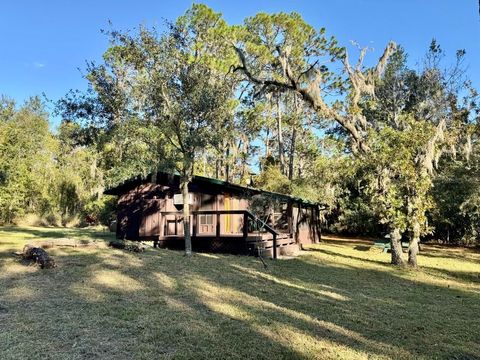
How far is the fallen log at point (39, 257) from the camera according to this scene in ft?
29.1

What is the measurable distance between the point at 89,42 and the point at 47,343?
1718 centimetres

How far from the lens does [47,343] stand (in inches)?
177

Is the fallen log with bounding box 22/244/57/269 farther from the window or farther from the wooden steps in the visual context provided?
the window

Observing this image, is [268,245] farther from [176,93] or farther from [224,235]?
[176,93]

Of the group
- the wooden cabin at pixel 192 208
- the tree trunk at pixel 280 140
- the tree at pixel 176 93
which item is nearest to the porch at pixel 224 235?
the wooden cabin at pixel 192 208

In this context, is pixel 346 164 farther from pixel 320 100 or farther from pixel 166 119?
pixel 166 119

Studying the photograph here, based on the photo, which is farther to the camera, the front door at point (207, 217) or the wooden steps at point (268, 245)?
the front door at point (207, 217)

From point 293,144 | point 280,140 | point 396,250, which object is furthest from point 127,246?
point 293,144

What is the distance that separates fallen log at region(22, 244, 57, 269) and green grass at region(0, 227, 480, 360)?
28 cm

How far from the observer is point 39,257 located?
29.7ft

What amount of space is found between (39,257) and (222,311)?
517cm

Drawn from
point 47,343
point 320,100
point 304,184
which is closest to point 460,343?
point 47,343

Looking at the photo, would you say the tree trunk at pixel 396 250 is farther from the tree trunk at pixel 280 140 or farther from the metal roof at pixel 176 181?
the tree trunk at pixel 280 140

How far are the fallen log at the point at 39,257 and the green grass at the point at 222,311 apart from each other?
28 cm
